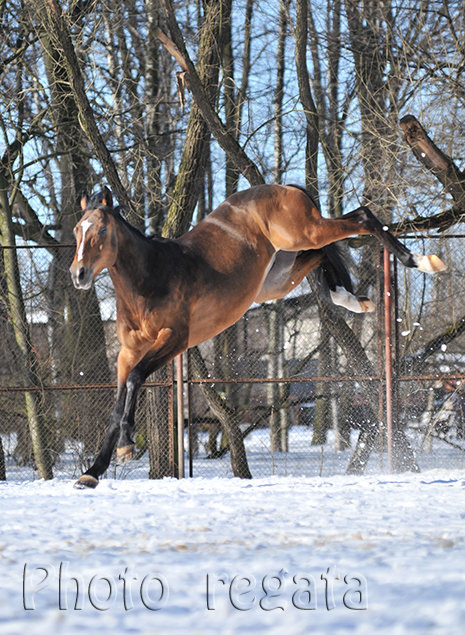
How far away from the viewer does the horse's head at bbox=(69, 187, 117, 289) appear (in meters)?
4.49

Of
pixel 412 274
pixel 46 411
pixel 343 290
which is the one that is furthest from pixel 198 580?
pixel 412 274

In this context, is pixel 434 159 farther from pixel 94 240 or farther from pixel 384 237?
pixel 94 240

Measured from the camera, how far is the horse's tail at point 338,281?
580 centimetres

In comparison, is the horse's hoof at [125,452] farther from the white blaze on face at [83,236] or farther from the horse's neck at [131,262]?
the white blaze on face at [83,236]

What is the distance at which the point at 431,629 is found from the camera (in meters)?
1.86

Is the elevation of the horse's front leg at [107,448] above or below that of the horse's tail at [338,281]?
below

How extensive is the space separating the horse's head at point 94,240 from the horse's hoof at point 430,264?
2.07m

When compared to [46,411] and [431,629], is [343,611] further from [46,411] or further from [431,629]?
[46,411]

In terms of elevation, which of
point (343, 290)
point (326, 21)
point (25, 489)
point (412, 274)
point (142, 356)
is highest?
point (326, 21)

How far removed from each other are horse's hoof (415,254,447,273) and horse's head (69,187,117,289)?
6.78 ft

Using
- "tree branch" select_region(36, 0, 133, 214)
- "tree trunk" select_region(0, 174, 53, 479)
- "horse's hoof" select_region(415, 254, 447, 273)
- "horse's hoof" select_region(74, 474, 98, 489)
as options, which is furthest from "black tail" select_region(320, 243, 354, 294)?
"tree trunk" select_region(0, 174, 53, 479)

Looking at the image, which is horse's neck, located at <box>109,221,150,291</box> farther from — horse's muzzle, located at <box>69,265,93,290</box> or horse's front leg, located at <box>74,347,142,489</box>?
horse's front leg, located at <box>74,347,142,489</box>

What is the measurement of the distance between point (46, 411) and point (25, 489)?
13.2 ft

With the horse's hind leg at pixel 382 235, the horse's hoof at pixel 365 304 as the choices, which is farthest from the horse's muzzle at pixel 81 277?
the horse's hoof at pixel 365 304
